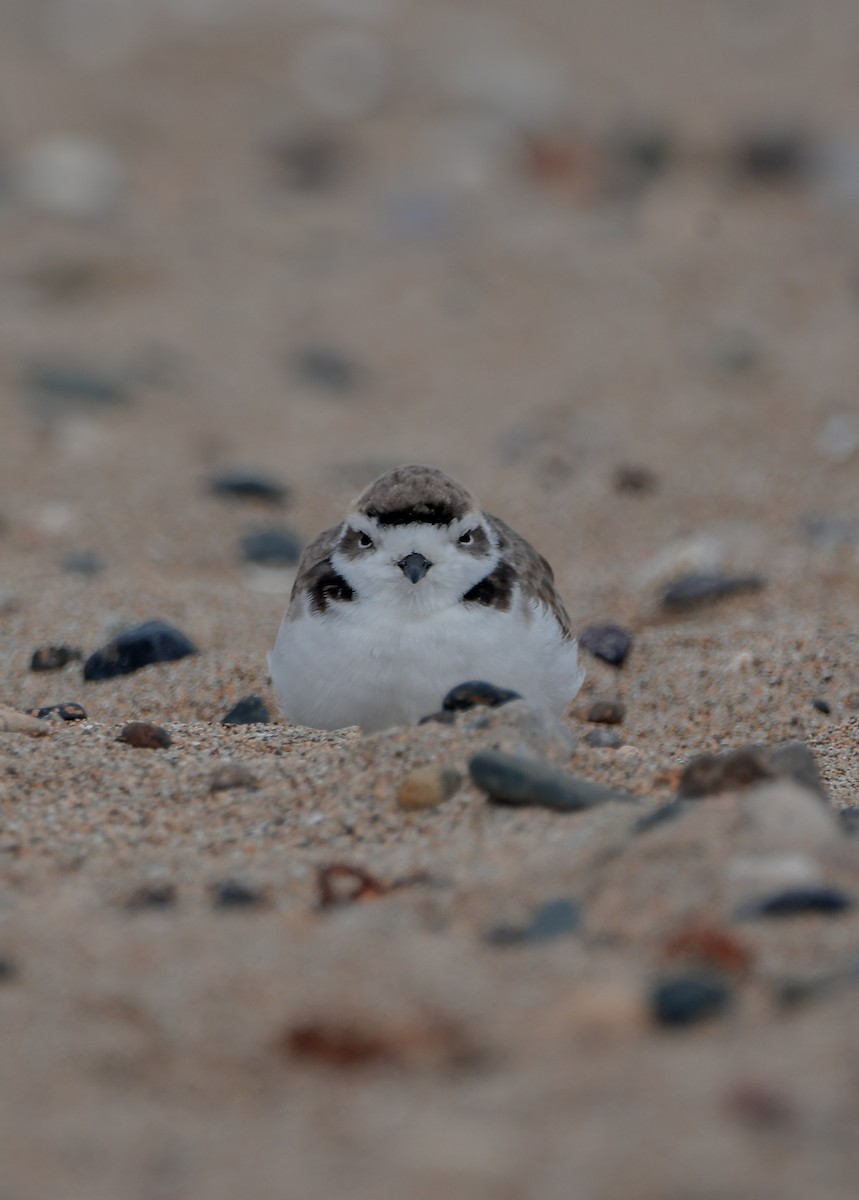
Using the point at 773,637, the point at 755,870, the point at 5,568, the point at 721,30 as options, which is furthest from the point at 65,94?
the point at 755,870

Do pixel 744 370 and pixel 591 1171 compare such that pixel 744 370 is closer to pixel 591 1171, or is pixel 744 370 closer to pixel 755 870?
pixel 755 870

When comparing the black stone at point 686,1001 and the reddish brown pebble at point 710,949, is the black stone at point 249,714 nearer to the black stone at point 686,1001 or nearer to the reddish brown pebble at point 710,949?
the reddish brown pebble at point 710,949

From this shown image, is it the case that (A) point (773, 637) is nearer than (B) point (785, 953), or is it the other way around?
(B) point (785, 953)

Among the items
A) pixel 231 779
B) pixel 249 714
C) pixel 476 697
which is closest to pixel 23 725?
pixel 249 714

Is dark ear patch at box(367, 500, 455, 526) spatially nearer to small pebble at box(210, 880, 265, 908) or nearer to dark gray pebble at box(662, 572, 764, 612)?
small pebble at box(210, 880, 265, 908)

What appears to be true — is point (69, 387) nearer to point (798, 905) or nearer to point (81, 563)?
point (81, 563)
